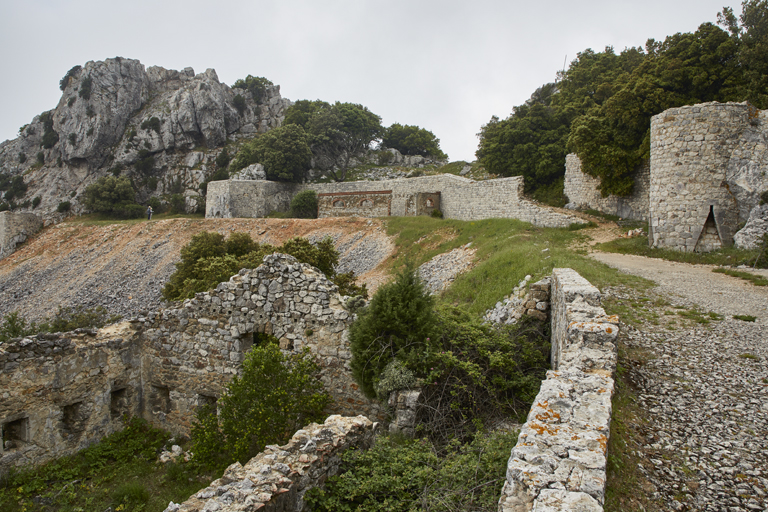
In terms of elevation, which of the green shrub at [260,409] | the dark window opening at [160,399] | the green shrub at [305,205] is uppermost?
the green shrub at [305,205]

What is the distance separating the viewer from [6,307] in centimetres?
2759

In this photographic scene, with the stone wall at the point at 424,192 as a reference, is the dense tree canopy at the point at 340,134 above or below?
above

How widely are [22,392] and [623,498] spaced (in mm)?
9220

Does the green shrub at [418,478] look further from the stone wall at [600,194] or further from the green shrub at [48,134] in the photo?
the green shrub at [48,134]

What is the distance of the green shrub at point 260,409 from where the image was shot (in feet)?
21.3

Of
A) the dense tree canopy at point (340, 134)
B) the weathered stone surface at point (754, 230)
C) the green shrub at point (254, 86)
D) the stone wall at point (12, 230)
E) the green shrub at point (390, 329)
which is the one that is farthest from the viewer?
the green shrub at point (254, 86)

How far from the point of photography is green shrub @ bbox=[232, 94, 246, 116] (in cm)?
6328

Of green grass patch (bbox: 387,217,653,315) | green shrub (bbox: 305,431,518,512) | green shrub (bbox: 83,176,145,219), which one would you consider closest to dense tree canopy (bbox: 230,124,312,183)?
green shrub (bbox: 83,176,145,219)

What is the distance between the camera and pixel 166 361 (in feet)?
28.6

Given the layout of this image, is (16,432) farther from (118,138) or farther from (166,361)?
(118,138)

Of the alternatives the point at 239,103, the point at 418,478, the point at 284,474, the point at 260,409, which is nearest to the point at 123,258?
the point at 260,409

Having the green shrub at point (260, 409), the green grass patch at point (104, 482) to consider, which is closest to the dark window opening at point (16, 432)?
the green grass patch at point (104, 482)

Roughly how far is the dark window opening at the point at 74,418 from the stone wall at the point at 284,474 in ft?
16.7

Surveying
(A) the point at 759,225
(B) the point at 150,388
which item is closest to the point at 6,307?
(B) the point at 150,388
